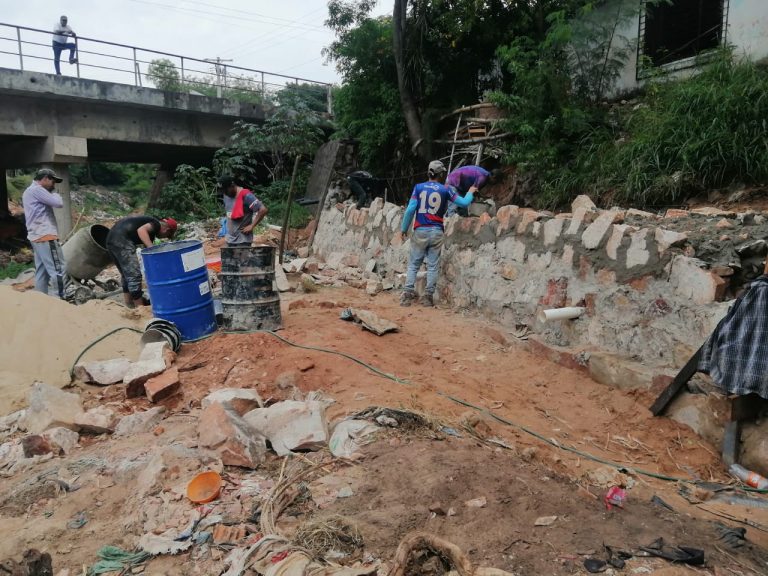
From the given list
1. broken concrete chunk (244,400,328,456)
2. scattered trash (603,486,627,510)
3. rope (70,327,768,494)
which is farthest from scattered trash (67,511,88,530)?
scattered trash (603,486,627,510)

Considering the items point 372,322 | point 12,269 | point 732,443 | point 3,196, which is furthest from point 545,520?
point 3,196

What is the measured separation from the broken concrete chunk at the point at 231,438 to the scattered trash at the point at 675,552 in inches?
76.0

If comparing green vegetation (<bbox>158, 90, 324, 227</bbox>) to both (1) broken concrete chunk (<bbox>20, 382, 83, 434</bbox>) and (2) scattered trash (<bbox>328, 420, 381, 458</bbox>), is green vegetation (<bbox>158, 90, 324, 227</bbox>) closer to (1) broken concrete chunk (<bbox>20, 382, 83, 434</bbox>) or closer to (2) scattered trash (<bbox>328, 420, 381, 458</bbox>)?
(1) broken concrete chunk (<bbox>20, 382, 83, 434</bbox>)

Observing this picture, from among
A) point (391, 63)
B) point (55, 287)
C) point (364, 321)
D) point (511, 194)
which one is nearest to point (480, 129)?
point (511, 194)

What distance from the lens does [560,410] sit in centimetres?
415

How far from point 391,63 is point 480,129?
9.96ft

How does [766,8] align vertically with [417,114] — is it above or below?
above

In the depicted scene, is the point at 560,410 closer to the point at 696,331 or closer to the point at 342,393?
the point at 696,331

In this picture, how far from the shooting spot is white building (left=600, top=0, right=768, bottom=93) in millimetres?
8672

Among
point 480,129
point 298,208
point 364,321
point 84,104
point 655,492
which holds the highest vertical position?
point 84,104

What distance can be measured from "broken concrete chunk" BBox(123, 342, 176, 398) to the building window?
8.73 m

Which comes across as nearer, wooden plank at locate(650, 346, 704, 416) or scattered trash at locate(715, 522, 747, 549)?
scattered trash at locate(715, 522, 747, 549)

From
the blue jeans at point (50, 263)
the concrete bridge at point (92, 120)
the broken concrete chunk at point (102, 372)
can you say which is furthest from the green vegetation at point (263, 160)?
the broken concrete chunk at point (102, 372)

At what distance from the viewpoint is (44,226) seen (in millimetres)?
6680
